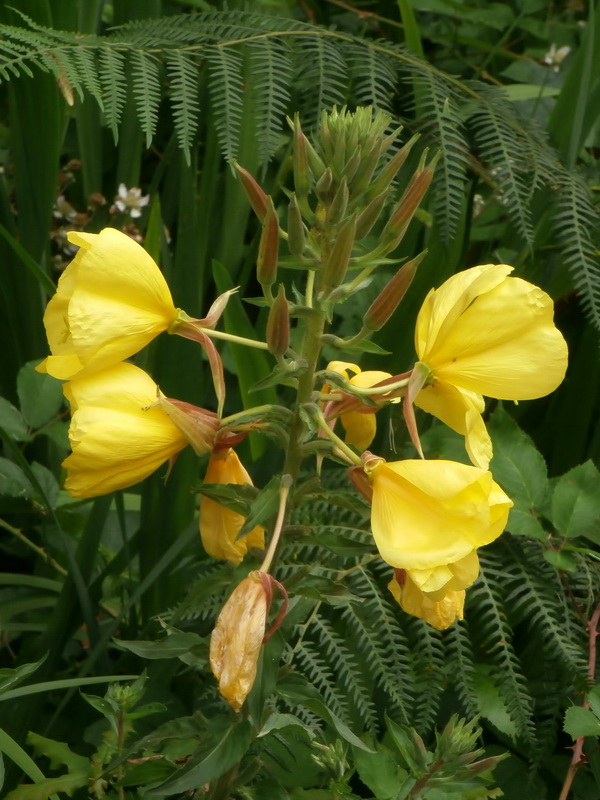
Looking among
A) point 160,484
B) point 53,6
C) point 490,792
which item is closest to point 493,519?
point 490,792

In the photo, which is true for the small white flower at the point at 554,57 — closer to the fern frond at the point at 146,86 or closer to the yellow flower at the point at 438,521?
the fern frond at the point at 146,86

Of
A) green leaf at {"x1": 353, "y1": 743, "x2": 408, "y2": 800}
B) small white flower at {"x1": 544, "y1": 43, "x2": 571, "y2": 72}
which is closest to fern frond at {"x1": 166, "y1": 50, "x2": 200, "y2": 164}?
green leaf at {"x1": 353, "y1": 743, "x2": 408, "y2": 800}

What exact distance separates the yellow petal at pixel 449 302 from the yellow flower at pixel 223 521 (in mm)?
234

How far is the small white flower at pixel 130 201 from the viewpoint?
1.65 meters

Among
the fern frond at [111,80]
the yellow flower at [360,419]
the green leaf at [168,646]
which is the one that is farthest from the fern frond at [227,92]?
the green leaf at [168,646]

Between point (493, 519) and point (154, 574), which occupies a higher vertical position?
point (493, 519)

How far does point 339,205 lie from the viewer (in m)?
0.79

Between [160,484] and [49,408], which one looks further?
[160,484]

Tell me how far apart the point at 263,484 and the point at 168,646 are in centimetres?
46

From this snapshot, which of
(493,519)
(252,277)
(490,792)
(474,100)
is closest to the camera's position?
(493,519)

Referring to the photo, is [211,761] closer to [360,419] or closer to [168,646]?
[168,646]

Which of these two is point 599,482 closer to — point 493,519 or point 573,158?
point 493,519

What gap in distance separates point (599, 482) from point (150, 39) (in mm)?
943

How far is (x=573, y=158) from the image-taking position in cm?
149
